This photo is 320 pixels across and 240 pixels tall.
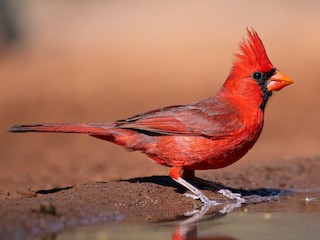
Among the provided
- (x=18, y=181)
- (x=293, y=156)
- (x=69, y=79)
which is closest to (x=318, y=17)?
(x=69, y=79)

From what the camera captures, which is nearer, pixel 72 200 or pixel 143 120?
pixel 72 200

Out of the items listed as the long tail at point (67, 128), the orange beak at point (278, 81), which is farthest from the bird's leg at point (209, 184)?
the orange beak at point (278, 81)

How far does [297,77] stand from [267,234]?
10.8m

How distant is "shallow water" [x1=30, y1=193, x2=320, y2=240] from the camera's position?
16.7 feet

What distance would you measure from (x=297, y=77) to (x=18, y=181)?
28.6ft

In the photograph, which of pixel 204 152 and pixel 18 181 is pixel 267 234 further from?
pixel 18 181

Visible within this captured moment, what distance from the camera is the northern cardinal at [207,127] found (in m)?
6.45

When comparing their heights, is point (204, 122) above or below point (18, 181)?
above

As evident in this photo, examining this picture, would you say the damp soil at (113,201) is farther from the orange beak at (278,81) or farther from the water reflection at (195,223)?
the orange beak at (278,81)

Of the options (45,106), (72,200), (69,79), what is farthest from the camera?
(69,79)

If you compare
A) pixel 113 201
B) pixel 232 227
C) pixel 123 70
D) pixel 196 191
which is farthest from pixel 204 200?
pixel 123 70

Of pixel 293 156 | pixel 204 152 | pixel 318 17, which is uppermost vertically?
pixel 318 17

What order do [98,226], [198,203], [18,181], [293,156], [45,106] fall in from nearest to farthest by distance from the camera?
1. [98,226]
2. [198,203]
3. [18,181]
4. [293,156]
5. [45,106]

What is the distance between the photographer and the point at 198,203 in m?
6.44
